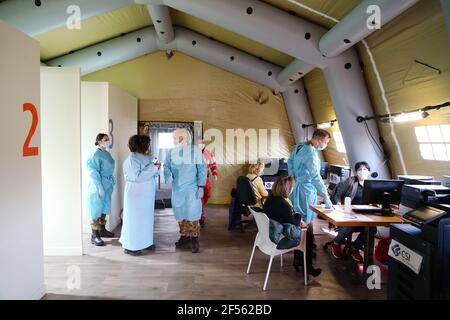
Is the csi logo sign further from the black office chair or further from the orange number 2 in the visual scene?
the orange number 2

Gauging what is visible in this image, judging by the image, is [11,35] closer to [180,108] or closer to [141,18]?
[141,18]

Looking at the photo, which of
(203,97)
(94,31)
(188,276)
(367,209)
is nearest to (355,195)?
(367,209)

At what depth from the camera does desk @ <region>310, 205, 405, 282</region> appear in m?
2.55

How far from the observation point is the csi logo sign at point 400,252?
198 cm

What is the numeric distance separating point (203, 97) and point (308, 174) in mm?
3476

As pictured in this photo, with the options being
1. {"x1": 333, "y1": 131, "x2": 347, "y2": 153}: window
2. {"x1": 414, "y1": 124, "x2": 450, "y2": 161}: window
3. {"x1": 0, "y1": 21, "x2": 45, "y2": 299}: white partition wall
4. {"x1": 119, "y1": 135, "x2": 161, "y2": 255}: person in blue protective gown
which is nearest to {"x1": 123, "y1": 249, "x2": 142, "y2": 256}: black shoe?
{"x1": 119, "y1": 135, "x2": 161, "y2": 255}: person in blue protective gown

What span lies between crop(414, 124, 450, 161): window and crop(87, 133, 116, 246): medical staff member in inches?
134

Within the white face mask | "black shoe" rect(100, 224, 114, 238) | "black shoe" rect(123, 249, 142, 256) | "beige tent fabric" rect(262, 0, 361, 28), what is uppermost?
"beige tent fabric" rect(262, 0, 361, 28)

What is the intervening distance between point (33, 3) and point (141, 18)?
1770mm

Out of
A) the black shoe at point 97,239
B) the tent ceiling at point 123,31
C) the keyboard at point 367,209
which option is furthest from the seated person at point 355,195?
the black shoe at point 97,239

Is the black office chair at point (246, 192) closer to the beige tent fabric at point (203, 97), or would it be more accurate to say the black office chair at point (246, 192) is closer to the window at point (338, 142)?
the window at point (338, 142)

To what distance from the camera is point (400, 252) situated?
206 cm

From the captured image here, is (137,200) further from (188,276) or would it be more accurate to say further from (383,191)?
(383,191)

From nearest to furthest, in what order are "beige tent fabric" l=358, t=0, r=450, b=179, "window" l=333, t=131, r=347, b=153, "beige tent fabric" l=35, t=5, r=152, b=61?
1. "beige tent fabric" l=358, t=0, r=450, b=179
2. "beige tent fabric" l=35, t=5, r=152, b=61
3. "window" l=333, t=131, r=347, b=153
